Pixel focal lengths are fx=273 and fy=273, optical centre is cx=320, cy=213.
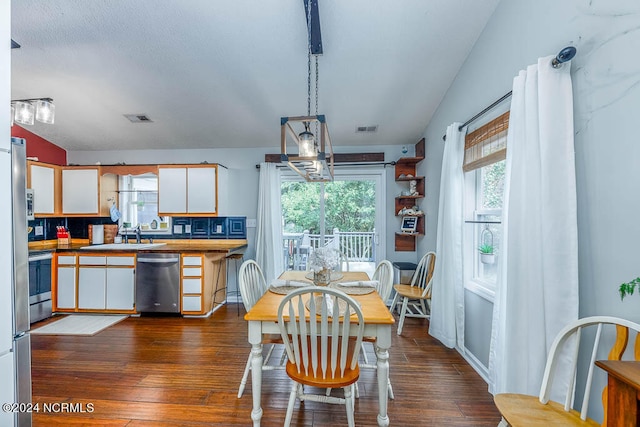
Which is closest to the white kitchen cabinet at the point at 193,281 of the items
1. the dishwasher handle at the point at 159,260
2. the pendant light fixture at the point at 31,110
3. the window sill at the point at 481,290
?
the dishwasher handle at the point at 159,260

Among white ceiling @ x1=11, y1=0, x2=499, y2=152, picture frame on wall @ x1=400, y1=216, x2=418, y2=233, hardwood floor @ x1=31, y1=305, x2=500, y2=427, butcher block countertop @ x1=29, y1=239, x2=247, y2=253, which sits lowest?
hardwood floor @ x1=31, y1=305, x2=500, y2=427

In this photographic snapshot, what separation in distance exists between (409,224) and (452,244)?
4.12 ft

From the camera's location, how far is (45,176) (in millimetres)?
3609

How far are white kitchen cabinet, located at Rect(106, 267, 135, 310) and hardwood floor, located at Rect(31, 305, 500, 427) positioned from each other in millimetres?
541

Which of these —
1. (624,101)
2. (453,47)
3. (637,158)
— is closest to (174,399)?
(637,158)

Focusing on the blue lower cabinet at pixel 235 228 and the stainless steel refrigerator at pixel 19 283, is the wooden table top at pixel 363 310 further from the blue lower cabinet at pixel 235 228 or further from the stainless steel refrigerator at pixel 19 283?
the blue lower cabinet at pixel 235 228

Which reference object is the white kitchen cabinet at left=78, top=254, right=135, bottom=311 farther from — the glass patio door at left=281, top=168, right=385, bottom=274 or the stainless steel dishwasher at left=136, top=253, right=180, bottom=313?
the glass patio door at left=281, top=168, right=385, bottom=274

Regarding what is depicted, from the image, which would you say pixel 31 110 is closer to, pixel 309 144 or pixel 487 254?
pixel 309 144

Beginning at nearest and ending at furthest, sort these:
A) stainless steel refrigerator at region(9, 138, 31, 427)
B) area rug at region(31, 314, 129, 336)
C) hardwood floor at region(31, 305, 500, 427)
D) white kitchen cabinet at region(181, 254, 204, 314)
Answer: stainless steel refrigerator at region(9, 138, 31, 427), hardwood floor at region(31, 305, 500, 427), area rug at region(31, 314, 129, 336), white kitchen cabinet at region(181, 254, 204, 314)

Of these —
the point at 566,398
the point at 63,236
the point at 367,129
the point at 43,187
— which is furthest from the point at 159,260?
the point at 566,398

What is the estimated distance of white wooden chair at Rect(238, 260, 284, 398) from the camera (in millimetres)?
1891

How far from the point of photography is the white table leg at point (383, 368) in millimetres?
1538

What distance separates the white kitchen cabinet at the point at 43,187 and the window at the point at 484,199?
16.5 ft

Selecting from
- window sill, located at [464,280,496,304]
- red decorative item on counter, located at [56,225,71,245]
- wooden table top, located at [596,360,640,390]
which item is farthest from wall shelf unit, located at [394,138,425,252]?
red decorative item on counter, located at [56,225,71,245]
